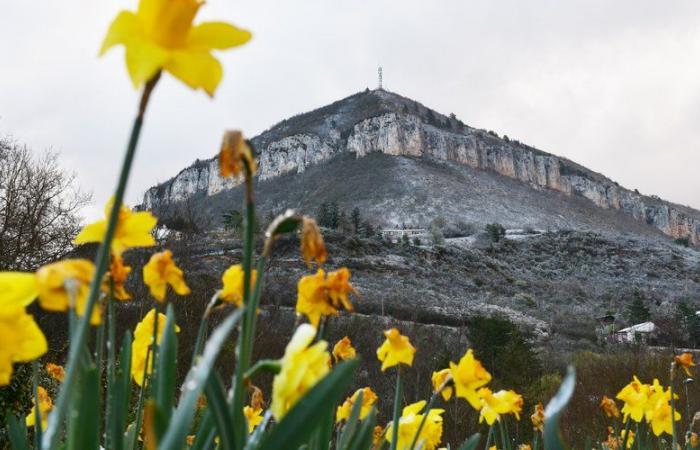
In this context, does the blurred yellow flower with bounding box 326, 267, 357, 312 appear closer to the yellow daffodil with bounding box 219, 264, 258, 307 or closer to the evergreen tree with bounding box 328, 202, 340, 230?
the yellow daffodil with bounding box 219, 264, 258, 307

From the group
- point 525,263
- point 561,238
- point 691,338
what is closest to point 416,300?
point 691,338

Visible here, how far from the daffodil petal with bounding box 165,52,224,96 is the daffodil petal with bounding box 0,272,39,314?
206 millimetres

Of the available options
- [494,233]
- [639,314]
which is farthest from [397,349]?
[494,233]

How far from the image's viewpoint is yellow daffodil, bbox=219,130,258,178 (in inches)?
20.4

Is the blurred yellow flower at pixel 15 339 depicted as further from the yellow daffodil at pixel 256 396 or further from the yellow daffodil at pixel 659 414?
the yellow daffodil at pixel 659 414

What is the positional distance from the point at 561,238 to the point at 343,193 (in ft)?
65.6

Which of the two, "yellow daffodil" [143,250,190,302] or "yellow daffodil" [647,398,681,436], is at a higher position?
"yellow daffodil" [143,250,190,302]

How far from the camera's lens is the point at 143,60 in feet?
1.45

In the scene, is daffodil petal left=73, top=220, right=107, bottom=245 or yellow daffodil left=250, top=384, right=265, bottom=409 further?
yellow daffodil left=250, top=384, right=265, bottom=409

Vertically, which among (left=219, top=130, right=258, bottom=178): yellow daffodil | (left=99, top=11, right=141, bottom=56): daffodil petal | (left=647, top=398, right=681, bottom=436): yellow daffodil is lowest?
(left=647, top=398, right=681, bottom=436): yellow daffodil

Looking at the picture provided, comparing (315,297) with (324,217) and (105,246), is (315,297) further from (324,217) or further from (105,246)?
(324,217)

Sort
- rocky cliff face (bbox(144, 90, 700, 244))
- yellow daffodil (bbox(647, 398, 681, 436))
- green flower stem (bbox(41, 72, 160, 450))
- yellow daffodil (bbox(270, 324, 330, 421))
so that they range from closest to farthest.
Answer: green flower stem (bbox(41, 72, 160, 450)) < yellow daffodil (bbox(270, 324, 330, 421)) < yellow daffodil (bbox(647, 398, 681, 436)) < rocky cliff face (bbox(144, 90, 700, 244))

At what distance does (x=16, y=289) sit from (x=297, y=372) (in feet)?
0.98

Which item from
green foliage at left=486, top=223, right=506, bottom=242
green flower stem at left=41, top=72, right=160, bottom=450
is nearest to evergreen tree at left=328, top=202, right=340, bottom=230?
green foliage at left=486, top=223, right=506, bottom=242
